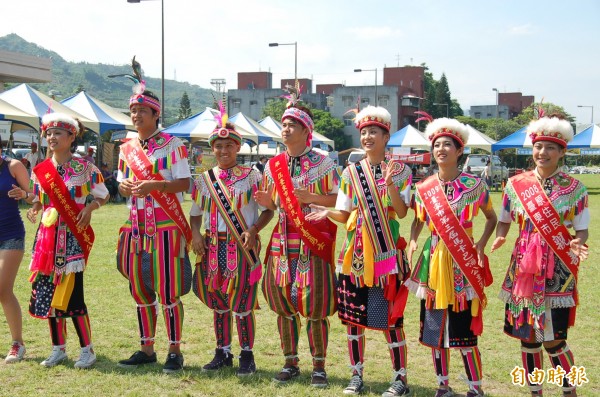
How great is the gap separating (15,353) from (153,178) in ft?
6.13

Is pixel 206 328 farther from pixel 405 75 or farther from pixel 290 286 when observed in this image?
pixel 405 75

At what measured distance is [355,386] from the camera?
4660mm

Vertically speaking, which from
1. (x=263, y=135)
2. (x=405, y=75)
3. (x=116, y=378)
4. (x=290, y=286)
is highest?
(x=405, y=75)

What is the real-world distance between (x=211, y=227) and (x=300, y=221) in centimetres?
75

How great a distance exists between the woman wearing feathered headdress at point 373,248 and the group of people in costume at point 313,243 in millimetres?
10

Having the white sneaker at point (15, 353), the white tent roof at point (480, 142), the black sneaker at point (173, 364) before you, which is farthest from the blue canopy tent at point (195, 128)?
the black sneaker at point (173, 364)

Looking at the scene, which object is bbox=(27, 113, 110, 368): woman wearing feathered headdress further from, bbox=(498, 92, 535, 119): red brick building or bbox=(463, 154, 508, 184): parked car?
bbox=(498, 92, 535, 119): red brick building

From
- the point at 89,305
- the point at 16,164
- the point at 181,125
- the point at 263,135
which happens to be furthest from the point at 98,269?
the point at 263,135

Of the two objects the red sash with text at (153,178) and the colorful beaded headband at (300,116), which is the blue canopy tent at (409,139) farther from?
the red sash with text at (153,178)

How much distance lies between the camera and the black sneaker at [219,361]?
5.16 metres

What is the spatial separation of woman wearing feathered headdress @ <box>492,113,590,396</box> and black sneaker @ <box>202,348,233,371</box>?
219 cm

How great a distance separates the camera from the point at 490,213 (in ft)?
14.5

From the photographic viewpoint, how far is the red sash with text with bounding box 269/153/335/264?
4.73 m

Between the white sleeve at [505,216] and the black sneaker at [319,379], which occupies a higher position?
the white sleeve at [505,216]
